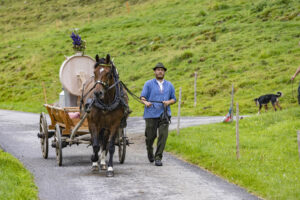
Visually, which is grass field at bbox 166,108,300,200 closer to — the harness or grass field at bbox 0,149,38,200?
the harness

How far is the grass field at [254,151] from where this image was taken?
30.9ft

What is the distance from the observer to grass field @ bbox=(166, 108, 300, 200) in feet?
30.9

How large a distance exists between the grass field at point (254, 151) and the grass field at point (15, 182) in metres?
3.85

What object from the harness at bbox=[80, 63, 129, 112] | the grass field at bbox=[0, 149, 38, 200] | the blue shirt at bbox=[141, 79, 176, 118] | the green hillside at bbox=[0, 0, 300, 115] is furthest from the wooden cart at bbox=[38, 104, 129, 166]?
A: the green hillside at bbox=[0, 0, 300, 115]

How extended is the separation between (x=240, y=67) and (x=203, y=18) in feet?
47.3

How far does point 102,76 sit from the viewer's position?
1058 cm

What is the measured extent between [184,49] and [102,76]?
80.5 ft

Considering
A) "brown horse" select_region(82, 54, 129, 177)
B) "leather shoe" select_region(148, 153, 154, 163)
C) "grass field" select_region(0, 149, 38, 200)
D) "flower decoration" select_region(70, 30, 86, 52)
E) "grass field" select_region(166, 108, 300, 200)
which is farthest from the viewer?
"flower decoration" select_region(70, 30, 86, 52)

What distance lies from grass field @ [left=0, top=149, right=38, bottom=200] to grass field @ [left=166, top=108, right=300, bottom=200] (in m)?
3.85

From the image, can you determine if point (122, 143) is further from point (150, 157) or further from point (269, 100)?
point (269, 100)

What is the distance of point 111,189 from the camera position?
9305mm

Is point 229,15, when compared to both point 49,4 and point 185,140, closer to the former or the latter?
point 185,140

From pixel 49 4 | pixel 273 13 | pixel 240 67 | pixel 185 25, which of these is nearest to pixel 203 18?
pixel 185 25

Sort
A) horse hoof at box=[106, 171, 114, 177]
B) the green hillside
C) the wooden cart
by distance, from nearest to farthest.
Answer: horse hoof at box=[106, 171, 114, 177]
the wooden cart
the green hillside
